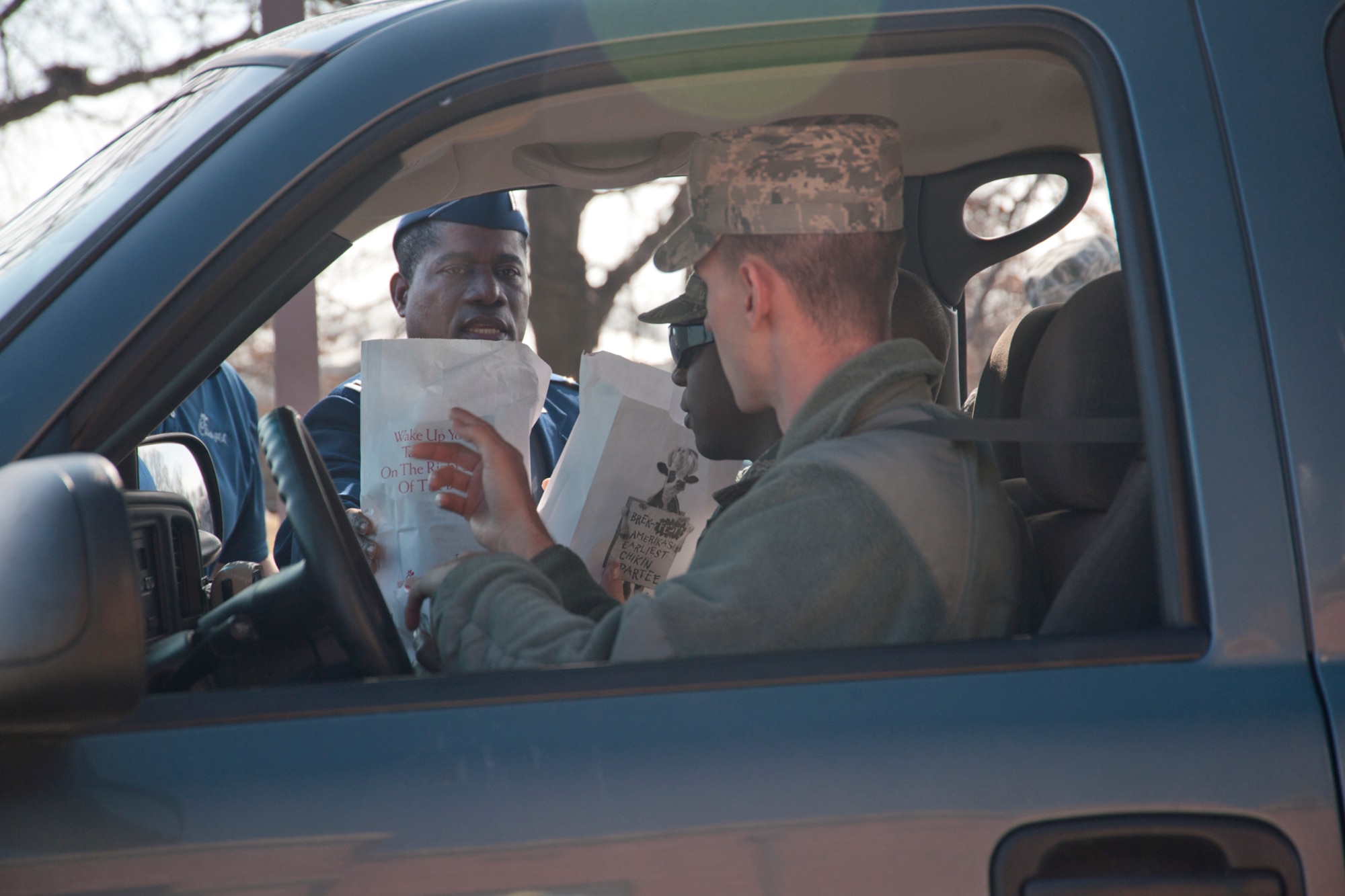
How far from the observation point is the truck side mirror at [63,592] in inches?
35.3

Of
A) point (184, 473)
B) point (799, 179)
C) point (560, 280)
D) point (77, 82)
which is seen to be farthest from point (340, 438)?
point (77, 82)

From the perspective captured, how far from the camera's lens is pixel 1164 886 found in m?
0.99

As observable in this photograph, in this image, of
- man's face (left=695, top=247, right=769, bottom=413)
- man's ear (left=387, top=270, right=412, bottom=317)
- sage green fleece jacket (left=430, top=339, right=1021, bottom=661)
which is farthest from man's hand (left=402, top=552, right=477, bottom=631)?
man's ear (left=387, top=270, right=412, bottom=317)

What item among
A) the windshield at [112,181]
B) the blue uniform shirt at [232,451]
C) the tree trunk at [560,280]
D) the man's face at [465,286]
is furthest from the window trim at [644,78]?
the tree trunk at [560,280]

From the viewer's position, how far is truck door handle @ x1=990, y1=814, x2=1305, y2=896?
0.99 meters

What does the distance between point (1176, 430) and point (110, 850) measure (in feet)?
3.31

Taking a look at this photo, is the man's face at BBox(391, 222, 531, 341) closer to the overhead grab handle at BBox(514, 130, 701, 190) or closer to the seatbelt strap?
the overhead grab handle at BBox(514, 130, 701, 190)

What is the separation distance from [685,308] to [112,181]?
0.97 m

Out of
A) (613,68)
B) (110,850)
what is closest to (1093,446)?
(613,68)

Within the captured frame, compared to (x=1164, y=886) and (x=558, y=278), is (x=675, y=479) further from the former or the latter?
(x=558, y=278)

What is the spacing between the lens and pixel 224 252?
114 centimetres

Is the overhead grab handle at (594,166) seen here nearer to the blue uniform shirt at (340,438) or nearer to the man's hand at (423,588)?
the blue uniform shirt at (340,438)

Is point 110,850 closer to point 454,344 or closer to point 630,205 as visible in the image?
point 454,344

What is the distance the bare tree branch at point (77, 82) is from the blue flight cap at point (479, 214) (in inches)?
270
